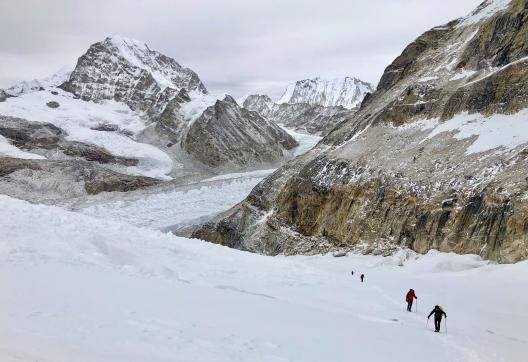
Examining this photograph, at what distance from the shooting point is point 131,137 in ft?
482

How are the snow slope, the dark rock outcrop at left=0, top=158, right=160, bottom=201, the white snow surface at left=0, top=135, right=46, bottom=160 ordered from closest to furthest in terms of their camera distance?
the snow slope
the dark rock outcrop at left=0, top=158, right=160, bottom=201
the white snow surface at left=0, top=135, right=46, bottom=160

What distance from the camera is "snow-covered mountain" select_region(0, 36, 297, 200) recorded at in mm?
96863

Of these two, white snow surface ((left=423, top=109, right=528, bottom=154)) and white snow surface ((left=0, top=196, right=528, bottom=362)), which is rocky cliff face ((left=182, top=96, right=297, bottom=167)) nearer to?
white snow surface ((left=423, top=109, right=528, bottom=154))

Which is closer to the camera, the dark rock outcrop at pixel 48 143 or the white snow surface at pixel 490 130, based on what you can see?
the white snow surface at pixel 490 130

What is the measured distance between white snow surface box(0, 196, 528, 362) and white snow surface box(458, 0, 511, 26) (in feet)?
101

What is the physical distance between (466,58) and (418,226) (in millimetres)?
19092

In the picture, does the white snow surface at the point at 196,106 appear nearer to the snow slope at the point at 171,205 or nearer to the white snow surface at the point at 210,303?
the snow slope at the point at 171,205

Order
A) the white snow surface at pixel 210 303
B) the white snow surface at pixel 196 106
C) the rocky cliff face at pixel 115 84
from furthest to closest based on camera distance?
the rocky cliff face at pixel 115 84, the white snow surface at pixel 196 106, the white snow surface at pixel 210 303

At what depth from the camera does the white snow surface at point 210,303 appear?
8.85m

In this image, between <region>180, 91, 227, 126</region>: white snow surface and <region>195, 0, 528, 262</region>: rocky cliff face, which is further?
<region>180, 91, 227, 126</region>: white snow surface

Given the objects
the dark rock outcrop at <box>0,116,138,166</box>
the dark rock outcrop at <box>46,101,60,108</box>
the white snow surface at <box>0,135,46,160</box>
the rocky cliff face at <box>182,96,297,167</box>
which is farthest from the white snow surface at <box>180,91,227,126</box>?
the white snow surface at <box>0,135,46,160</box>

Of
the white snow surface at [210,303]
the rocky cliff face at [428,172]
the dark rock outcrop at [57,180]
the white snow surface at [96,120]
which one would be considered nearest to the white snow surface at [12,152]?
the dark rock outcrop at [57,180]

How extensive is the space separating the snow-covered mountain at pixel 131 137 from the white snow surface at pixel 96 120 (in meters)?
0.24

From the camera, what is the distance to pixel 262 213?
1754 inches
